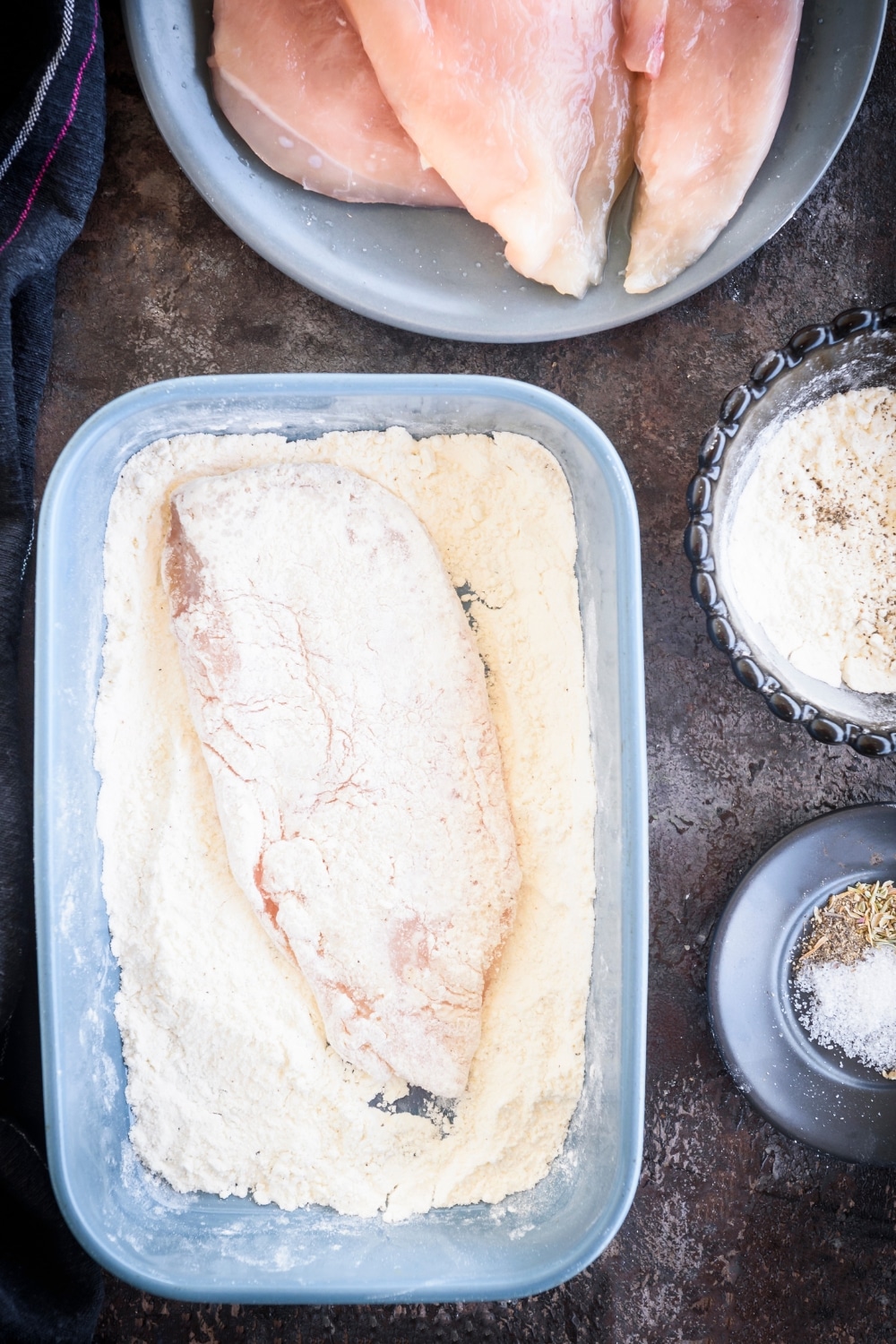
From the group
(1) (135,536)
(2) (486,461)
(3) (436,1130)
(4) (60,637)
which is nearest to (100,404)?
(1) (135,536)

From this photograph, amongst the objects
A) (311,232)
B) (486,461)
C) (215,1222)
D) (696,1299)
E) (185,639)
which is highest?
(311,232)

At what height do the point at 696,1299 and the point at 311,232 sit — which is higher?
the point at 311,232

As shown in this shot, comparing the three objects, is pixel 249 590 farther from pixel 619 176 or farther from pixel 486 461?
pixel 619 176

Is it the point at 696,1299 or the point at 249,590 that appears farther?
the point at 696,1299

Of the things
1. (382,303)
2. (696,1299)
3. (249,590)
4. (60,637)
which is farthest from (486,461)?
(696,1299)

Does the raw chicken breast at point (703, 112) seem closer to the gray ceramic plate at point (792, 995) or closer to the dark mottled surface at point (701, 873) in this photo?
the dark mottled surface at point (701, 873)

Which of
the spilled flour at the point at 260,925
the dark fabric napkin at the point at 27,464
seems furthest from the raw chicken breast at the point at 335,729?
the dark fabric napkin at the point at 27,464
